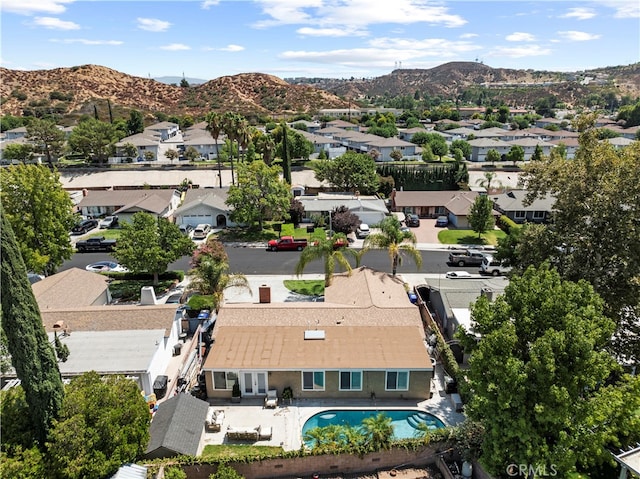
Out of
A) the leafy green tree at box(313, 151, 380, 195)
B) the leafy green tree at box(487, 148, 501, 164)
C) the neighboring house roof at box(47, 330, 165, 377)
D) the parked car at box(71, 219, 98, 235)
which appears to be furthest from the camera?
the leafy green tree at box(487, 148, 501, 164)

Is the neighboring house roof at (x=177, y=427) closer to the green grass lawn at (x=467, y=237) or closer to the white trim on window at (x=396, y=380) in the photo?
the white trim on window at (x=396, y=380)

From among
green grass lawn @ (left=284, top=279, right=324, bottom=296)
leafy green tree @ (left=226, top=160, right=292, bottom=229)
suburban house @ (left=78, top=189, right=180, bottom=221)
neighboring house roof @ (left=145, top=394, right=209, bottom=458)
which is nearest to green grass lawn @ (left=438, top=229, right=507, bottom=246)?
green grass lawn @ (left=284, top=279, right=324, bottom=296)

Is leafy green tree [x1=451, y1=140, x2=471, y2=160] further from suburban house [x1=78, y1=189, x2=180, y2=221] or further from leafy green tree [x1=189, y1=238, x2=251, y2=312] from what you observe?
→ leafy green tree [x1=189, y1=238, x2=251, y2=312]

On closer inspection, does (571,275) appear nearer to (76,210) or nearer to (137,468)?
(137,468)

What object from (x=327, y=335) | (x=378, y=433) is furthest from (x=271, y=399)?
(x=378, y=433)

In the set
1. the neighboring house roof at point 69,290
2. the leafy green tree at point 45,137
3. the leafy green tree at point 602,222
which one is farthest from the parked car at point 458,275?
the leafy green tree at point 45,137

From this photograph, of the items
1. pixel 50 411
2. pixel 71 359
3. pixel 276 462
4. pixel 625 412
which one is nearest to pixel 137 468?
pixel 50 411
